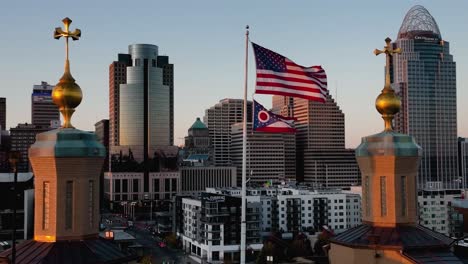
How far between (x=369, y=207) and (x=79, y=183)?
35.7 feet

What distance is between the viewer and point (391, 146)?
21312 millimetres

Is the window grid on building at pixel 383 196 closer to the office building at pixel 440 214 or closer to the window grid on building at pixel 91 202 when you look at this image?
the window grid on building at pixel 91 202

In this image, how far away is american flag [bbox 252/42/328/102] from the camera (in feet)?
66.9

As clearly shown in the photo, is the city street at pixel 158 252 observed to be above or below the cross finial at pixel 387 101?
below

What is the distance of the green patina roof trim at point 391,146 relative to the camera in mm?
21234

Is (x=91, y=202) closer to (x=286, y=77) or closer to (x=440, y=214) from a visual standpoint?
(x=286, y=77)

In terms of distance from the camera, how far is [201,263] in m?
89.6

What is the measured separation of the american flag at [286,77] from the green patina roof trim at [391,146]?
2.54 meters

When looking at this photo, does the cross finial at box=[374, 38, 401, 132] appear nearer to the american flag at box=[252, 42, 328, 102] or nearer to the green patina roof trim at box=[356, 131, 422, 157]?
the green patina roof trim at box=[356, 131, 422, 157]

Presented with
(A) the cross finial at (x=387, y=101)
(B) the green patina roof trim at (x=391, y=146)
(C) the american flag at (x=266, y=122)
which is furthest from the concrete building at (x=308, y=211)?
(C) the american flag at (x=266, y=122)

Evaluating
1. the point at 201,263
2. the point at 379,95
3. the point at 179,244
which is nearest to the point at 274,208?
the point at 179,244

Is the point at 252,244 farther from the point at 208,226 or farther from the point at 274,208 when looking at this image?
the point at 274,208

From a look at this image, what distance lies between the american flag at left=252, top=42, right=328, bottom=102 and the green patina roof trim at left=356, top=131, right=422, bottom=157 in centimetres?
254

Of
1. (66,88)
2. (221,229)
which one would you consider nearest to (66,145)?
(66,88)
